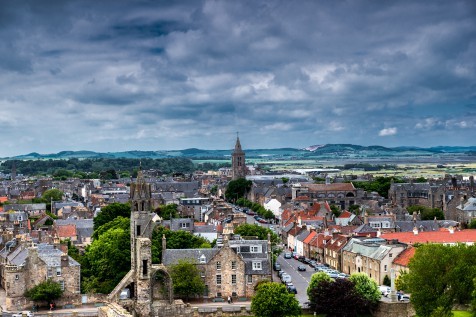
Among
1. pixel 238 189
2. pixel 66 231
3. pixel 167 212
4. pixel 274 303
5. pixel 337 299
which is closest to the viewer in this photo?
pixel 274 303

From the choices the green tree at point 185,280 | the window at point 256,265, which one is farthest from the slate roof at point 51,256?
the window at point 256,265

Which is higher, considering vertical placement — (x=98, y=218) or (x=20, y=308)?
(x=98, y=218)

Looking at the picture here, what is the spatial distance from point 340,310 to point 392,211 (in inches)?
2578

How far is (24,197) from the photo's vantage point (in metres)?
172

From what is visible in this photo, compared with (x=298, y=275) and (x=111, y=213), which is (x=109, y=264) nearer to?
(x=298, y=275)

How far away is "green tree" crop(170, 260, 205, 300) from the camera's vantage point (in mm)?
63156

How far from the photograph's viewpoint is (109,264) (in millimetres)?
67500

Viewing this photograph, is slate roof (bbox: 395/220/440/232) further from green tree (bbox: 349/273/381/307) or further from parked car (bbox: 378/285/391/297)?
green tree (bbox: 349/273/381/307)

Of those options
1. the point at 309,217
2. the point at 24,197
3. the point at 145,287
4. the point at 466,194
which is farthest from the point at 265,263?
the point at 24,197

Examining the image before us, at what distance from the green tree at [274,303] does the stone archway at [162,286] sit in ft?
24.3

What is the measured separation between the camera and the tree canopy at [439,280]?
54.2 metres

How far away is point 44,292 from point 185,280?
521 inches

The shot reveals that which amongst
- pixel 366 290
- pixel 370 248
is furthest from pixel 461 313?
pixel 370 248

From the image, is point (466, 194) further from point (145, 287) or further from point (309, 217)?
point (145, 287)
